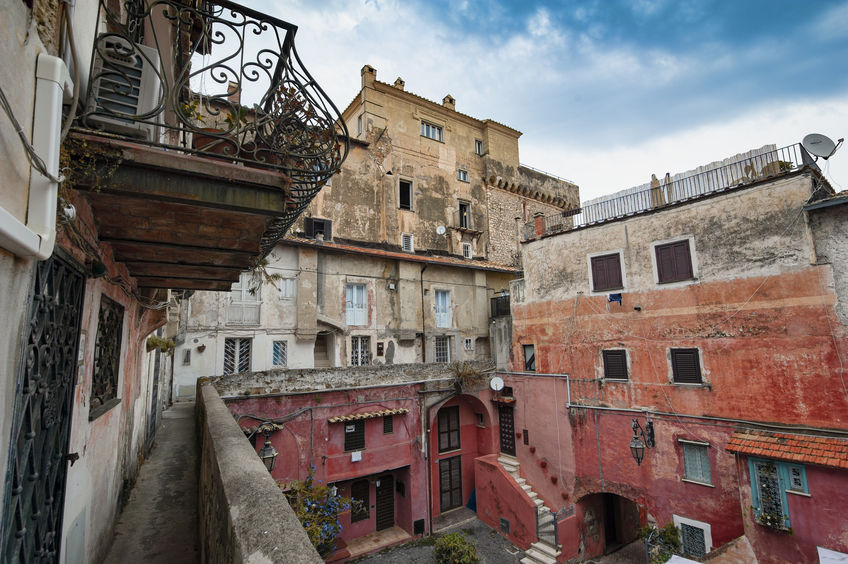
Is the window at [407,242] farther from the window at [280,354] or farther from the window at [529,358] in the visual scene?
the window at [529,358]

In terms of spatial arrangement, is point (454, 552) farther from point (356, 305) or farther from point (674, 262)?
point (674, 262)

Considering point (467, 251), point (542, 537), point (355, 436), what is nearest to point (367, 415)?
point (355, 436)

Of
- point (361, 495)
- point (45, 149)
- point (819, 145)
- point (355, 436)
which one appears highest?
Result: point (819, 145)

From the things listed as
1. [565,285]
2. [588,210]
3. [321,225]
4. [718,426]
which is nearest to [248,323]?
[321,225]

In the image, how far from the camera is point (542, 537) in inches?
602

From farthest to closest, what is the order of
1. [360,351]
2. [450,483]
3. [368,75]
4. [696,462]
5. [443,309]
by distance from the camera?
[368,75] → [443,309] → [360,351] → [450,483] → [696,462]

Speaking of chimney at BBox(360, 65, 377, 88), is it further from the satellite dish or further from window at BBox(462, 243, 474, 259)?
the satellite dish

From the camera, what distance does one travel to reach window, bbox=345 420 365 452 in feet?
50.5

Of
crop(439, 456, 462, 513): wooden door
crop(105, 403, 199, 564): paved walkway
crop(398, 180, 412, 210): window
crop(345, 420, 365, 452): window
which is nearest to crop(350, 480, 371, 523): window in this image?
crop(345, 420, 365, 452): window

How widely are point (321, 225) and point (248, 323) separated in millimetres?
6604

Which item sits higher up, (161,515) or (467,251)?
(467,251)

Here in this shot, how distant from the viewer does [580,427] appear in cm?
1557

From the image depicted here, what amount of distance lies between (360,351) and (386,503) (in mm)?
6820

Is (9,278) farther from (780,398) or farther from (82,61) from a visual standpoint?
(780,398)
